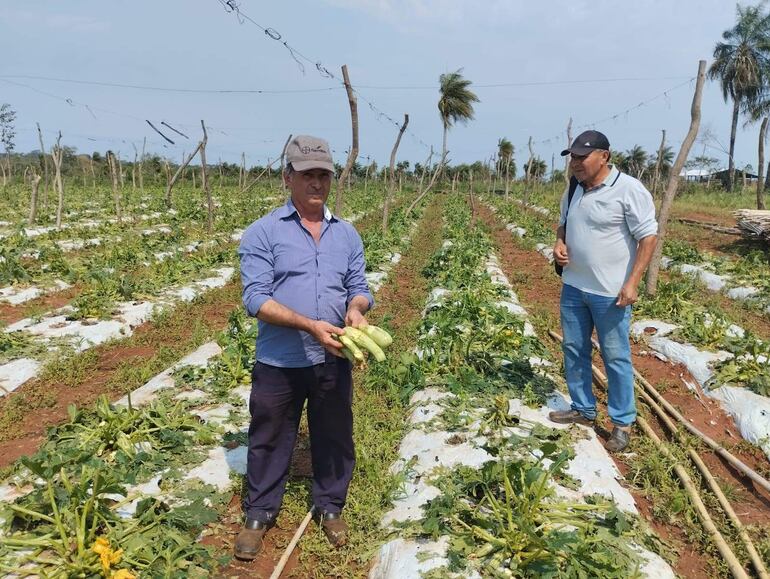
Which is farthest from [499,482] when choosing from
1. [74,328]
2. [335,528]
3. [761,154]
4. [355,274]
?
[761,154]

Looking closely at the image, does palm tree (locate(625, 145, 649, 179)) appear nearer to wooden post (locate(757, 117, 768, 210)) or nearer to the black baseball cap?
wooden post (locate(757, 117, 768, 210))

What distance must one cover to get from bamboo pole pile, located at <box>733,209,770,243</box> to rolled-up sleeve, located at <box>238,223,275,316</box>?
12830mm

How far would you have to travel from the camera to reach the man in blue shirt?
2.69m

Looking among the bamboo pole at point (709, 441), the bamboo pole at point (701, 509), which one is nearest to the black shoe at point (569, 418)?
the bamboo pole at point (701, 509)

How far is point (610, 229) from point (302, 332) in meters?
2.37

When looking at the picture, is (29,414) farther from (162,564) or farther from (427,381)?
(427,381)

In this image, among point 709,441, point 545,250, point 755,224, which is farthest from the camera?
point 545,250

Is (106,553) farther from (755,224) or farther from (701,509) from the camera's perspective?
(755,224)

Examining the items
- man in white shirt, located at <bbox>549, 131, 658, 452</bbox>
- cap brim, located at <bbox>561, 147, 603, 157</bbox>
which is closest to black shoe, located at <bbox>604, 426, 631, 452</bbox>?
man in white shirt, located at <bbox>549, 131, 658, 452</bbox>

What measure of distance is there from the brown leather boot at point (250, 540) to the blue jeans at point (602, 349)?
260 cm

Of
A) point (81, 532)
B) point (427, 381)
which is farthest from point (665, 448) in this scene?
point (81, 532)

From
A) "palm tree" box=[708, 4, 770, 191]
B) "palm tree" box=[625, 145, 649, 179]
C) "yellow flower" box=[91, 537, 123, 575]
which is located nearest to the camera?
"yellow flower" box=[91, 537, 123, 575]

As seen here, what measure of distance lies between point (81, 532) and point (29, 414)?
280cm

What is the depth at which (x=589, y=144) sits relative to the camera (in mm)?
3666
